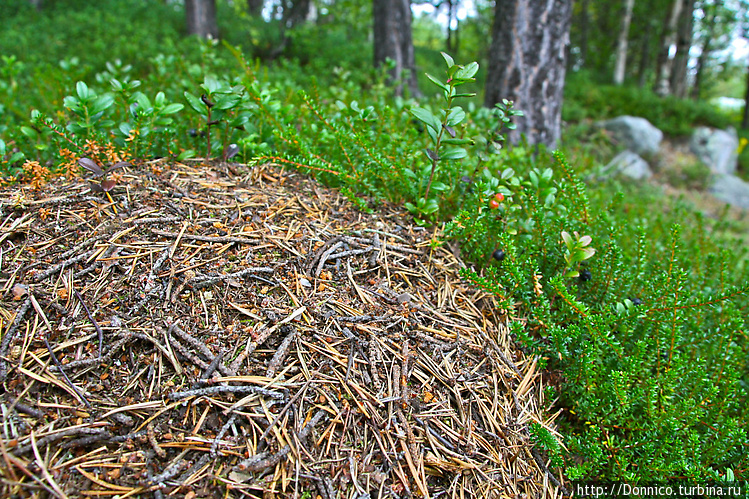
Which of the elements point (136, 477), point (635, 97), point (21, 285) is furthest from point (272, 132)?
point (635, 97)

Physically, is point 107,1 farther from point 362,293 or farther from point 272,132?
point 362,293

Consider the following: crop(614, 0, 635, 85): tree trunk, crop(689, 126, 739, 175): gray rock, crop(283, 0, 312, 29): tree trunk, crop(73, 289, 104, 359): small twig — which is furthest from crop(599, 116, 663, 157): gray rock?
crop(73, 289, 104, 359): small twig

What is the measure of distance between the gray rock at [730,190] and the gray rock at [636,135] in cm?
125

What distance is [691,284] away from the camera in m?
2.54

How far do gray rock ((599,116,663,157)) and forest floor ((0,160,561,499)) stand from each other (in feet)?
27.6

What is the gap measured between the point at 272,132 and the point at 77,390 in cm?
168

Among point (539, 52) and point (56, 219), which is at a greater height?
point (539, 52)

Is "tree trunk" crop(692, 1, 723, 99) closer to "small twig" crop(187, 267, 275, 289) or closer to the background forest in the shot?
the background forest

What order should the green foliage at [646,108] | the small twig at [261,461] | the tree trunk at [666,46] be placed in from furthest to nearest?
the tree trunk at [666,46]
the green foliage at [646,108]
the small twig at [261,461]

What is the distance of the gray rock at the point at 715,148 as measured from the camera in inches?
381

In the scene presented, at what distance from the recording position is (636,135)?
872 centimetres

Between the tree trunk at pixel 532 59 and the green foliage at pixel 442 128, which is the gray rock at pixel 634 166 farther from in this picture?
the green foliage at pixel 442 128

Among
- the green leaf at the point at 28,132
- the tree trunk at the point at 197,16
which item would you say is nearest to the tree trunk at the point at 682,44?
the tree trunk at the point at 197,16

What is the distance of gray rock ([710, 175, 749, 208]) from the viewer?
7.96 m
